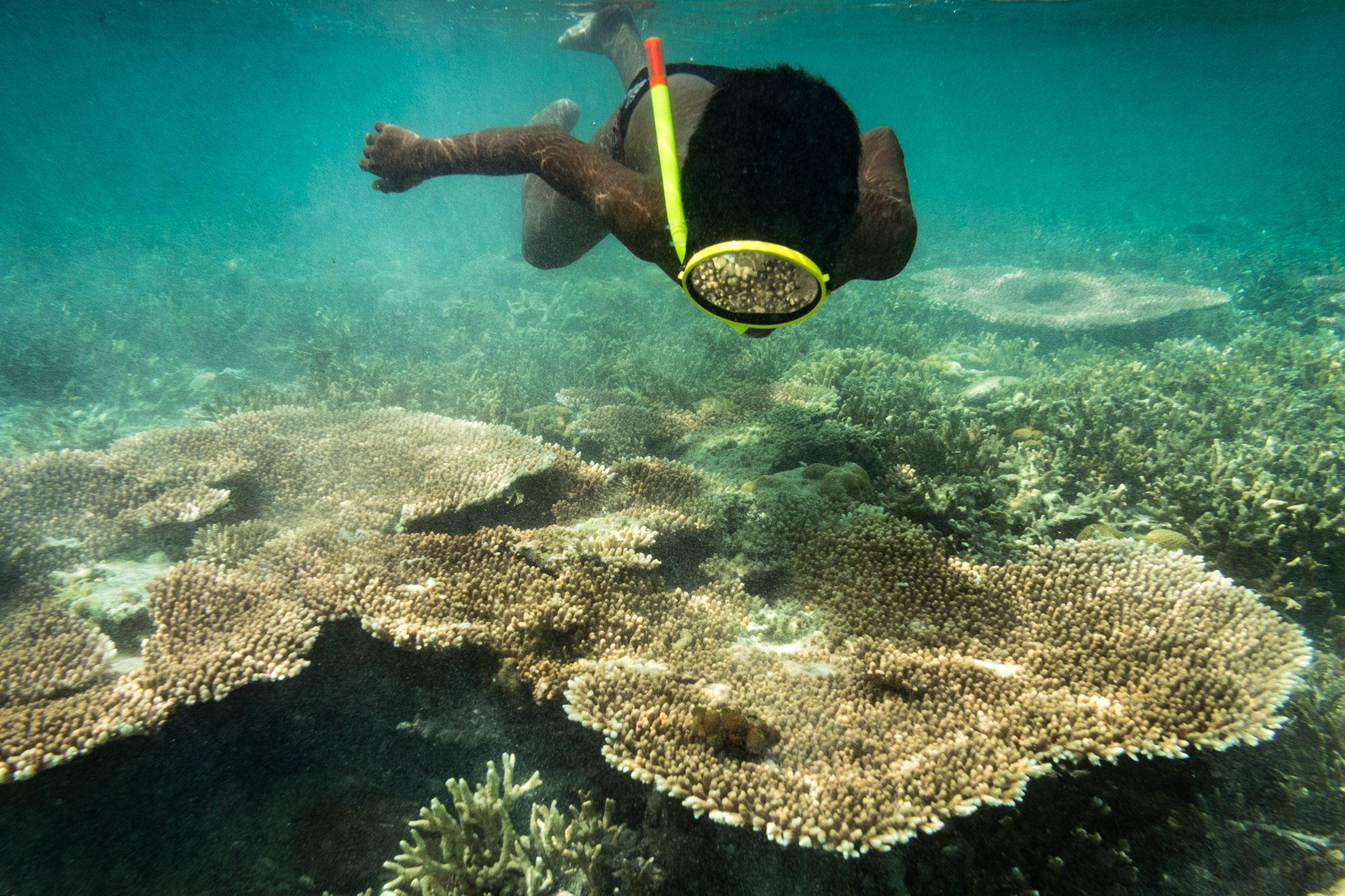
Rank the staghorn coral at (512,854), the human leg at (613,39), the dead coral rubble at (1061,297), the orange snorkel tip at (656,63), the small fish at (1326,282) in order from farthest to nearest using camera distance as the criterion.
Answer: the small fish at (1326,282), the human leg at (613,39), the dead coral rubble at (1061,297), the staghorn coral at (512,854), the orange snorkel tip at (656,63)

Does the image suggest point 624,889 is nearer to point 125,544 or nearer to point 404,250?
point 125,544

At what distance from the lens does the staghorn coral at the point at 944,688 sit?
242 cm

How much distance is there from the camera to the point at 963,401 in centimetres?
812

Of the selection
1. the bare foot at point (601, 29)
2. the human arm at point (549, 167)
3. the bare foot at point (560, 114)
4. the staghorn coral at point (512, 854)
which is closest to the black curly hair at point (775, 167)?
the human arm at point (549, 167)

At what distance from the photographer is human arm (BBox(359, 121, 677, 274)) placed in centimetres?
286

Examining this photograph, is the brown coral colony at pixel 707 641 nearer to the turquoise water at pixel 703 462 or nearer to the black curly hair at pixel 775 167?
the turquoise water at pixel 703 462

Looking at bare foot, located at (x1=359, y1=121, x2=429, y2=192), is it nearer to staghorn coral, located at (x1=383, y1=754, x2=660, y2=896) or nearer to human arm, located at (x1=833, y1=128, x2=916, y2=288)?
human arm, located at (x1=833, y1=128, x2=916, y2=288)

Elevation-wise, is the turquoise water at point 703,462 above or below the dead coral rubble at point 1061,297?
below

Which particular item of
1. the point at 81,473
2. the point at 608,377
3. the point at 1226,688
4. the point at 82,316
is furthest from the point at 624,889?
the point at 82,316

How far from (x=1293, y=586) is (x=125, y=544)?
8769 mm

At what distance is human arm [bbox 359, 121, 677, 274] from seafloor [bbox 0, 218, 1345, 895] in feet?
6.40

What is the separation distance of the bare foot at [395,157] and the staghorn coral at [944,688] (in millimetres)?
3446

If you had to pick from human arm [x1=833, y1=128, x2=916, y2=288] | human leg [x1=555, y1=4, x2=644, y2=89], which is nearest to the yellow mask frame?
human arm [x1=833, y1=128, x2=916, y2=288]

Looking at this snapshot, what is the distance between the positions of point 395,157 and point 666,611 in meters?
3.46
